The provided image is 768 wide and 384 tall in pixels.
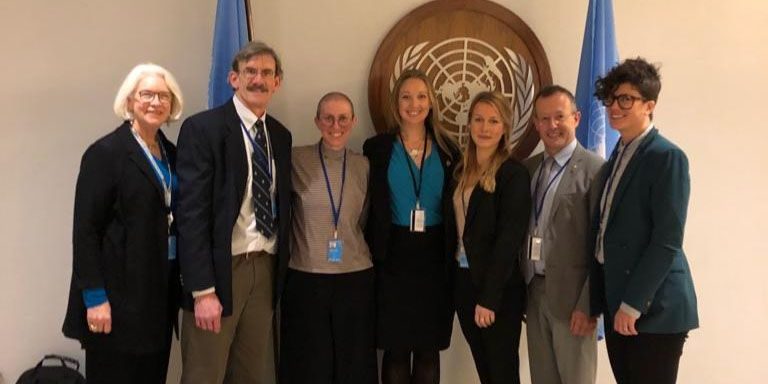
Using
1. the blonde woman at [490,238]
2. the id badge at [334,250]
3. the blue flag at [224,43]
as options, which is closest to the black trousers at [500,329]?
the blonde woman at [490,238]

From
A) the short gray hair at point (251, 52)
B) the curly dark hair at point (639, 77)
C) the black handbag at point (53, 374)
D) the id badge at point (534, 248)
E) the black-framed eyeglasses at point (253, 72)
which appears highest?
the short gray hair at point (251, 52)

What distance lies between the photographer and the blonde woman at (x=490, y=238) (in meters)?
2.11

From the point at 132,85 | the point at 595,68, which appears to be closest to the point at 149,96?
the point at 132,85

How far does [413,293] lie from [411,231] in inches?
10.6

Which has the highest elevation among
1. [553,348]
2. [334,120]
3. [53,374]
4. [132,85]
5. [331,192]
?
[132,85]

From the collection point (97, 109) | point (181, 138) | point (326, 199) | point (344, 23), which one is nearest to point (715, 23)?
point (344, 23)

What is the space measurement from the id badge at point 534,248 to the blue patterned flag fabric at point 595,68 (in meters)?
0.69

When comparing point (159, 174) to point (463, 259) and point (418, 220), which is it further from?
point (463, 259)

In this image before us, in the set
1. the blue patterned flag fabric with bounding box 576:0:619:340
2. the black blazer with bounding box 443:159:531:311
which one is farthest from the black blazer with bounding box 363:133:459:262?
the blue patterned flag fabric with bounding box 576:0:619:340

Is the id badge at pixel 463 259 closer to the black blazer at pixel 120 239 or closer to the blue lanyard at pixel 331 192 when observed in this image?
the blue lanyard at pixel 331 192

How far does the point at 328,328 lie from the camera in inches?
91.7

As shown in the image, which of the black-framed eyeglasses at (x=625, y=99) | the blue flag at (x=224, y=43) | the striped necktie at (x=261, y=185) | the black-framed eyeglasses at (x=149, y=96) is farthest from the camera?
the blue flag at (x=224, y=43)

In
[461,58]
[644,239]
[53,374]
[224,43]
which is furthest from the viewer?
[461,58]

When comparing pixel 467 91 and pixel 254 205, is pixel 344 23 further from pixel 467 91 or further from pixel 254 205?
pixel 254 205
